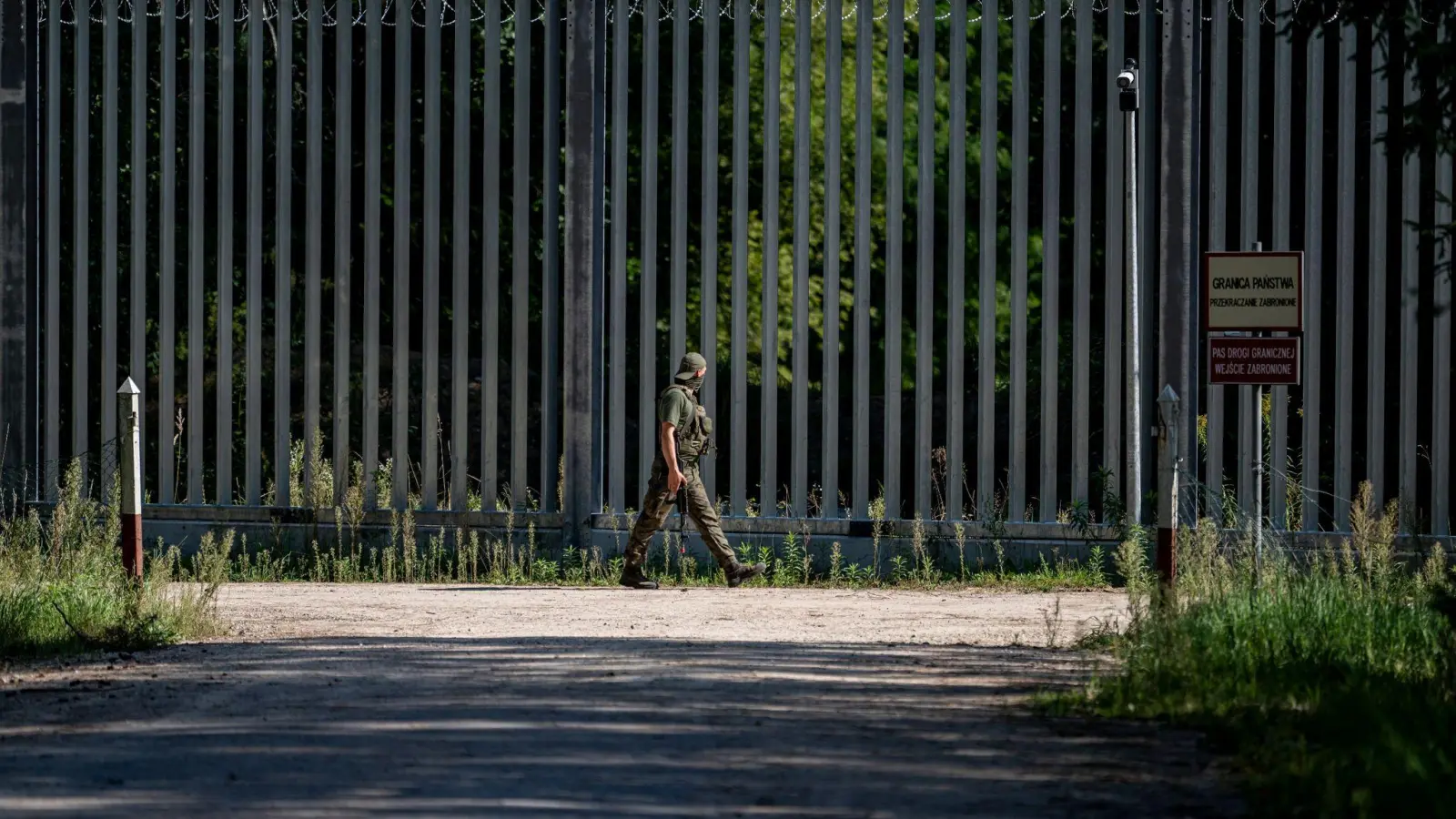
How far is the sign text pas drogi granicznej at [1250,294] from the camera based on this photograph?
46.0 ft

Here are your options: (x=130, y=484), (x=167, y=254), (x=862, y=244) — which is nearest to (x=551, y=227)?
(x=862, y=244)

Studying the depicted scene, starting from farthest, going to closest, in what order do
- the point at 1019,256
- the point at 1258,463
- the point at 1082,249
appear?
the point at 1082,249, the point at 1019,256, the point at 1258,463

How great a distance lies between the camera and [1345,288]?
1606cm

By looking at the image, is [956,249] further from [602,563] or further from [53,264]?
[53,264]

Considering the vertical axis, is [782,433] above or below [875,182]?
below

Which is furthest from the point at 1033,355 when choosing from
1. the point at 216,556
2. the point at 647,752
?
the point at 647,752

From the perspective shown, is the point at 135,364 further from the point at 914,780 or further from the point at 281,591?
the point at 914,780

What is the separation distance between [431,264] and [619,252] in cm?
156

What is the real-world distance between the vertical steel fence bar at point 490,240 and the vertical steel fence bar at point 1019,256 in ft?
13.1

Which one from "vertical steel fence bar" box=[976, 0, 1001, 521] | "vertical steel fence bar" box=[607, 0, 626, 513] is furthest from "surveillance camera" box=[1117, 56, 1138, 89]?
"vertical steel fence bar" box=[607, 0, 626, 513]

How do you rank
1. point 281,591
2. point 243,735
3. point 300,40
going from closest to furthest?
point 243,735, point 281,591, point 300,40

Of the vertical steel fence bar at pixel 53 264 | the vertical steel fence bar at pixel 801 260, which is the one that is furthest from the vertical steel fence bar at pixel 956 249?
the vertical steel fence bar at pixel 53 264

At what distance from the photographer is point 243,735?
25.8ft

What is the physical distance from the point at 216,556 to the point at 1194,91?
784 centimetres
